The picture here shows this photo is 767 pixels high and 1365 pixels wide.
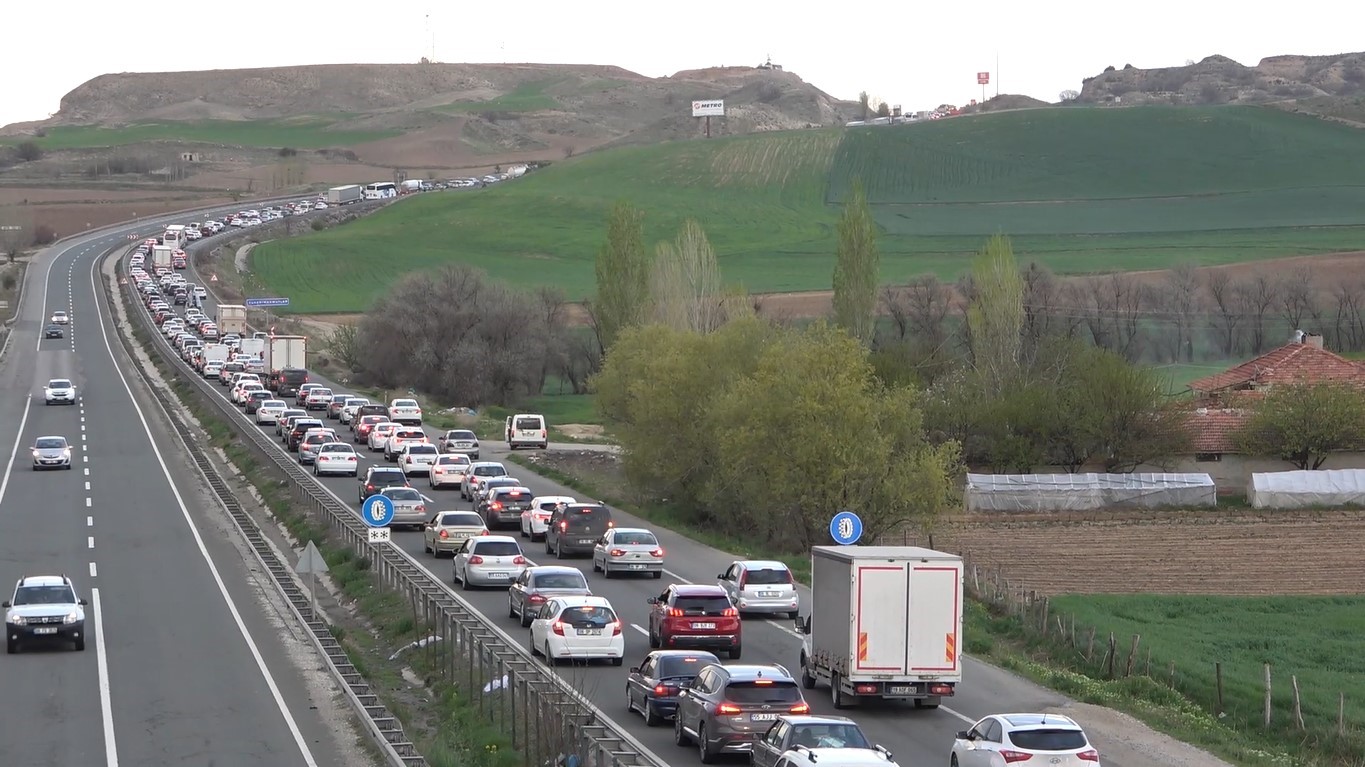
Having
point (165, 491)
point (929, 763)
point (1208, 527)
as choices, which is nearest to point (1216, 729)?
point (929, 763)

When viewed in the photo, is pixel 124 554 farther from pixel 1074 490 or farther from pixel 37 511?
pixel 1074 490

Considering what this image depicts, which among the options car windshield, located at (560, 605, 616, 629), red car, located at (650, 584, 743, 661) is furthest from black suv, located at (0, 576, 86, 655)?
red car, located at (650, 584, 743, 661)

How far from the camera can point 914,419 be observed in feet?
159

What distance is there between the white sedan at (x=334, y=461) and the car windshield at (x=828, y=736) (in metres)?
39.6

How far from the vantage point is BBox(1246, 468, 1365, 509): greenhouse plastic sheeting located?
63969 millimetres

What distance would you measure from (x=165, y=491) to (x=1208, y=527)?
117ft

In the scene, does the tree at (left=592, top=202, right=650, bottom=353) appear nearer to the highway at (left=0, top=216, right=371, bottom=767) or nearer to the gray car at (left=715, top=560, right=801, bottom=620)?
the highway at (left=0, top=216, right=371, bottom=767)

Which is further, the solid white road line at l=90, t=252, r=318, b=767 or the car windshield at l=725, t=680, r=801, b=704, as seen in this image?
the solid white road line at l=90, t=252, r=318, b=767

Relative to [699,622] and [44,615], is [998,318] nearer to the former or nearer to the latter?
[699,622]

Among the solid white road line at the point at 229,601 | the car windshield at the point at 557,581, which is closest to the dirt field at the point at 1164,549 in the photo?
the solid white road line at the point at 229,601

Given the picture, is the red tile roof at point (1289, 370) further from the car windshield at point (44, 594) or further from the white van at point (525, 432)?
the car windshield at point (44, 594)

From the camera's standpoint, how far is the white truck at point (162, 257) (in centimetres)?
14150

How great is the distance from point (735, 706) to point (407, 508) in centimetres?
2617

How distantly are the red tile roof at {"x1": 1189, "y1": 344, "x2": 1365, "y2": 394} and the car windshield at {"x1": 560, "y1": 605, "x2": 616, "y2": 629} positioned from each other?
53969 mm
